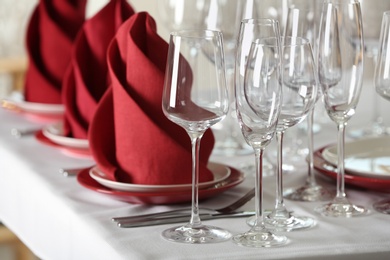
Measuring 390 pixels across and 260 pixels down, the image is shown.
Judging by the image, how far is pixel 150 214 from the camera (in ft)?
4.37

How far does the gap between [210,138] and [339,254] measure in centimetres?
40

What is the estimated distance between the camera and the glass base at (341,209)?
1.34 meters

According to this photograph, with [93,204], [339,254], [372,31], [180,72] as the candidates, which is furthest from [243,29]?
[372,31]

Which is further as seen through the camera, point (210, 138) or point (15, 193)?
point (15, 193)

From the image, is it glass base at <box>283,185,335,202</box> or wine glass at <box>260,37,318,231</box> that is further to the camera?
glass base at <box>283,185,335,202</box>

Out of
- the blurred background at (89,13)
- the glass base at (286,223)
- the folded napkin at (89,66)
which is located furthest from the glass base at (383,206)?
the folded napkin at (89,66)

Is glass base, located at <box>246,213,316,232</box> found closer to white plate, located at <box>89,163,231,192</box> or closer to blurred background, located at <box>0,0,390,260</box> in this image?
white plate, located at <box>89,163,231,192</box>

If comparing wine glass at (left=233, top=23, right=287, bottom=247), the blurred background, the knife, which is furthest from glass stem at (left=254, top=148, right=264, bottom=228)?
the blurred background

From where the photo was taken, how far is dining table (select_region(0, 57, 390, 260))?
3.85 ft

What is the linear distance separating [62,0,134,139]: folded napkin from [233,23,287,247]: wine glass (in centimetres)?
66

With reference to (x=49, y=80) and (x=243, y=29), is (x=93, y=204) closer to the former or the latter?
(x=243, y=29)

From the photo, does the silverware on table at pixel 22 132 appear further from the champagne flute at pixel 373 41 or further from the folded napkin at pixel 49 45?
the champagne flute at pixel 373 41

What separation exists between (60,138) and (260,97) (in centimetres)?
71

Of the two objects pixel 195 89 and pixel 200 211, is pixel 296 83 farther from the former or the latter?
pixel 200 211
